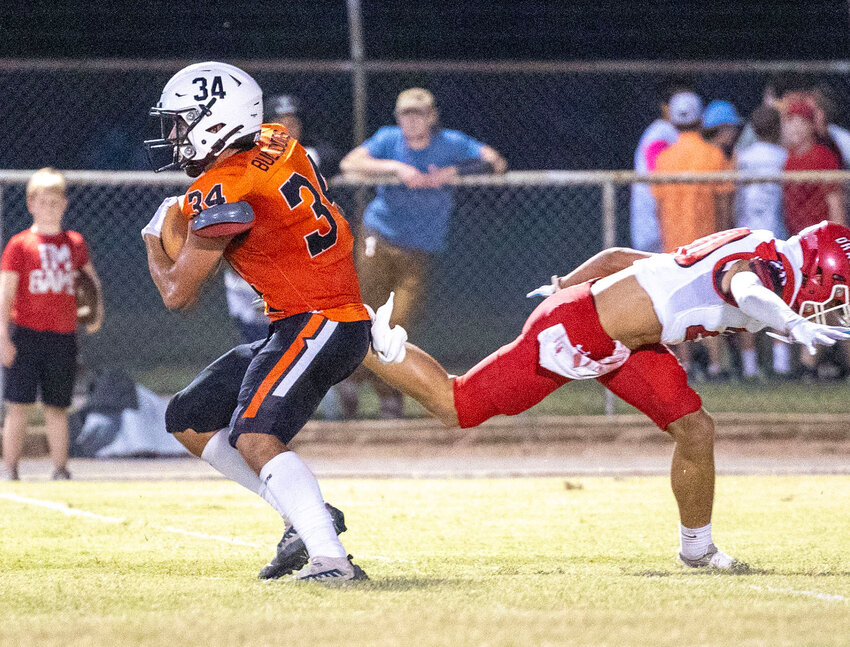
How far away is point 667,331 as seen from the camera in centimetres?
538

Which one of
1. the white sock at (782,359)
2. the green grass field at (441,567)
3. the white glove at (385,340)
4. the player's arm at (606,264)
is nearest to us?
the green grass field at (441,567)

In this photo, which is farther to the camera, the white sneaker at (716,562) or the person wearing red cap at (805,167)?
the person wearing red cap at (805,167)

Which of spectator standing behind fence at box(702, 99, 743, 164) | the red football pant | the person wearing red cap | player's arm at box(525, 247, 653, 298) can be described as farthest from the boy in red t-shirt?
spectator standing behind fence at box(702, 99, 743, 164)

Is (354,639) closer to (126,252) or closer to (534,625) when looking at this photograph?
(534,625)

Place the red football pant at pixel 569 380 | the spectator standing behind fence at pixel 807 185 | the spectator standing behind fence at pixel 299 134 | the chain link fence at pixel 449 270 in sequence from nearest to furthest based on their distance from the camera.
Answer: the red football pant at pixel 569 380 → the spectator standing behind fence at pixel 299 134 → the spectator standing behind fence at pixel 807 185 → the chain link fence at pixel 449 270

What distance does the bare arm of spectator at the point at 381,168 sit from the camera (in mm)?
10258

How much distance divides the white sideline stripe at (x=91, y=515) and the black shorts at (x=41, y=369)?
114 centimetres

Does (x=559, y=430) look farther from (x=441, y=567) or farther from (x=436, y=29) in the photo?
(x=436, y=29)

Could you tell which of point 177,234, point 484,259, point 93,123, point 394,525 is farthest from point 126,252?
point 177,234

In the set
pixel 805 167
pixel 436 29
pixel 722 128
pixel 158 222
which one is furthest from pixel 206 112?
pixel 436 29

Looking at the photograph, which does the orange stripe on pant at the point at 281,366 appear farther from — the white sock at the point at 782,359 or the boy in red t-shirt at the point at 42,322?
the white sock at the point at 782,359

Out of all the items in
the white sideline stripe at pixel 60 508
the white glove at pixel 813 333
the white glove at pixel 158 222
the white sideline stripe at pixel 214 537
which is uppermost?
the white glove at pixel 158 222

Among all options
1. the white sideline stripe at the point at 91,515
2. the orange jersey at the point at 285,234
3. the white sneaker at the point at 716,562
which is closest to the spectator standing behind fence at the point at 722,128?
the white sideline stripe at the point at 91,515

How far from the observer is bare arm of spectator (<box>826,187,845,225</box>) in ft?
36.8
